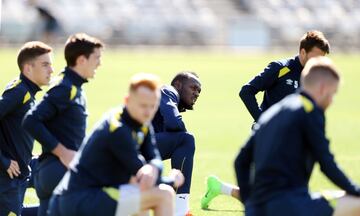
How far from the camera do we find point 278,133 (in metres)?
6.25

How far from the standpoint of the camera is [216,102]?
76.2 ft

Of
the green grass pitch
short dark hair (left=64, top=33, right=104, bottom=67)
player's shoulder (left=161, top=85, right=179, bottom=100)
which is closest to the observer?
short dark hair (left=64, top=33, right=104, bottom=67)

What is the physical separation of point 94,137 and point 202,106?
15835mm

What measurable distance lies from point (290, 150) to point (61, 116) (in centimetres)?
190

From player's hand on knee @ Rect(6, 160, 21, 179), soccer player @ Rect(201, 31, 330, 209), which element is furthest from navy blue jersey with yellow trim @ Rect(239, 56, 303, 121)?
player's hand on knee @ Rect(6, 160, 21, 179)

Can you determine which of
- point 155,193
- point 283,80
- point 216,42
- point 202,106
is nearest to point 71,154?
point 155,193

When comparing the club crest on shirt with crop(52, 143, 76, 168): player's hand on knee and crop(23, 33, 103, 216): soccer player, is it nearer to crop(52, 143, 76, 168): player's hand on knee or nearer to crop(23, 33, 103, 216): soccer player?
crop(23, 33, 103, 216): soccer player

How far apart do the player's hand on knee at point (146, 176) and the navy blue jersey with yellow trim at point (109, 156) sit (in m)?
0.04

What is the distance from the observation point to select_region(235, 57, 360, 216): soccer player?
625 cm

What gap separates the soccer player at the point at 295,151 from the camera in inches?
Result: 246

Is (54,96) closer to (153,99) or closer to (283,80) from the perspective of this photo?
(153,99)

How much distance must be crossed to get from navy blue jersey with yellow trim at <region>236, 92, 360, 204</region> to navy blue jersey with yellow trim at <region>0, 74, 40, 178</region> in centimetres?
239

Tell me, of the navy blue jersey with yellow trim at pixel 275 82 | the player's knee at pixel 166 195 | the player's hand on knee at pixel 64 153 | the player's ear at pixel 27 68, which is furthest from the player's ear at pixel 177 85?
the player's knee at pixel 166 195

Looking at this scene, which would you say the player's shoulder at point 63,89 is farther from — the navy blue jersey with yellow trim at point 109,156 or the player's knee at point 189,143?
the player's knee at point 189,143
